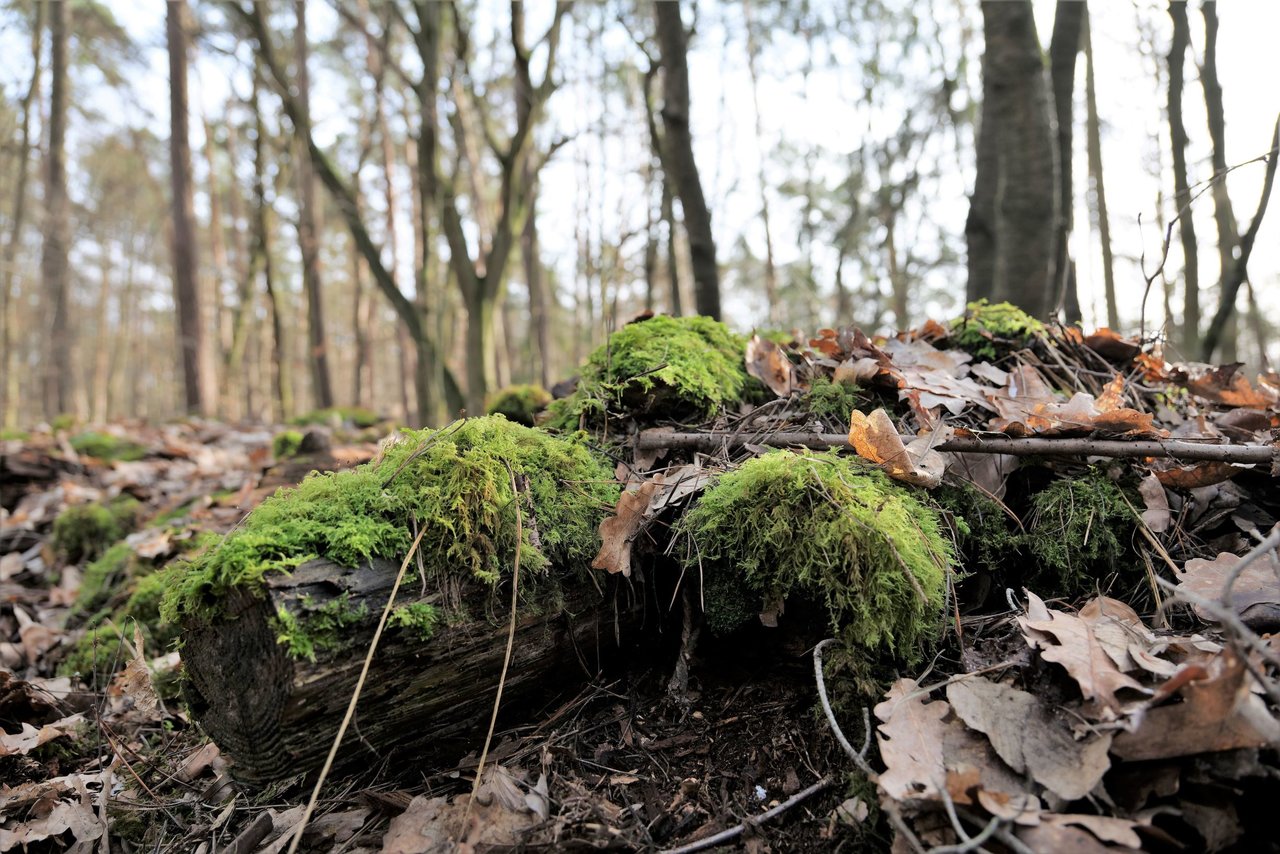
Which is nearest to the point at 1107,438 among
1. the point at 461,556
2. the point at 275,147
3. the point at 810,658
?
the point at 810,658

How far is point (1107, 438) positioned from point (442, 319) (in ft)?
24.1

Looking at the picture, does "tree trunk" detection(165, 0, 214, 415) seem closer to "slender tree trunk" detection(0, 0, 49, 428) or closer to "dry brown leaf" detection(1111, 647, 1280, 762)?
"slender tree trunk" detection(0, 0, 49, 428)

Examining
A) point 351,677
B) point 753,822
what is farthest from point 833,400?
point 351,677

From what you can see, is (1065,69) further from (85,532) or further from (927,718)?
(85,532)

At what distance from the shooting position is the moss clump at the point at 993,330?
2648 millimetres

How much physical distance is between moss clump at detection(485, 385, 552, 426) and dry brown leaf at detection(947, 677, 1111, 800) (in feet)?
7.24

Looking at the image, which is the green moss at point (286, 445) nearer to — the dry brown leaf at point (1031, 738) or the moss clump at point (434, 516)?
the moss clump at point (434, 516)

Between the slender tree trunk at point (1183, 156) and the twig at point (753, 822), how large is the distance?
846cm

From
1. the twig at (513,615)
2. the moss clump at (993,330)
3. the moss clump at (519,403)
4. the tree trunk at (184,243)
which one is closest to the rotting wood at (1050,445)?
the twig at (513,615)

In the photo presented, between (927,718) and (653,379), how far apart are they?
1315mm

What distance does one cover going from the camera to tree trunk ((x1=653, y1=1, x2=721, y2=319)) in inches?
222

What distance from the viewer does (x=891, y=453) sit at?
5.95ft

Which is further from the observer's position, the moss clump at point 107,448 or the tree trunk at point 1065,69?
the moss clump at point 107,448

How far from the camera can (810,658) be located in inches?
65.4
